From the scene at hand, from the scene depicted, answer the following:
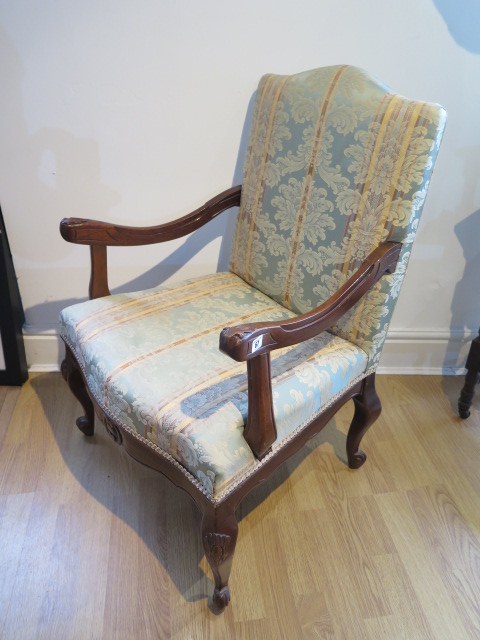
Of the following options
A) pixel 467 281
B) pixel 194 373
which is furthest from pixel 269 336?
pixel 467 281

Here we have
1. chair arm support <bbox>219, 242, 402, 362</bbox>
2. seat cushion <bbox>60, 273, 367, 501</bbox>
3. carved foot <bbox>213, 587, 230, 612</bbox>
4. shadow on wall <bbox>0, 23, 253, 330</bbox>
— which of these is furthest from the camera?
shadow on wall <bbox>0, 23, 253, 330</bbox>

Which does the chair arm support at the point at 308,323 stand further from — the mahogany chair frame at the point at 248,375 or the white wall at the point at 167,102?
the white wall at the point at 167,102

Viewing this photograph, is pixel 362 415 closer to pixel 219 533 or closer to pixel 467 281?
pixel 219 533

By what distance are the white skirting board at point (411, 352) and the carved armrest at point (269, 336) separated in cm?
78

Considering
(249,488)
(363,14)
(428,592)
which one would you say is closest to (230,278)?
(249,488)

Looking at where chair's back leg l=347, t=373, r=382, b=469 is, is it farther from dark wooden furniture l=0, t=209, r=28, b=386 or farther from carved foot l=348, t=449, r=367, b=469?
dark wooden furniture l=0, t=209, r=28, b=386

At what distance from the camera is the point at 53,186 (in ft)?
4.91

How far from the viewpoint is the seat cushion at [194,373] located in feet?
3.13

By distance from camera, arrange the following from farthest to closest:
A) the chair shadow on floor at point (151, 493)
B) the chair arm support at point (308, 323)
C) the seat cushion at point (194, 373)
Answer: the chair shadow on floor at point (151, 493) → the seat cushion at point (194, 373) → the chair arm support at point (308, 323)

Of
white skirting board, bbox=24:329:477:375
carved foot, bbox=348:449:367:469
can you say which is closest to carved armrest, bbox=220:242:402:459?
carved foot, bbox=348:449:367:469

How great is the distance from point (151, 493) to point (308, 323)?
706 millimetres

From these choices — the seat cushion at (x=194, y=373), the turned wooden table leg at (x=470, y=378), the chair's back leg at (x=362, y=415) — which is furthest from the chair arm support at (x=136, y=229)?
the turned wooden table leg at (x=470, y=378)

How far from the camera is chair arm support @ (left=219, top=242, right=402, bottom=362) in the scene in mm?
833

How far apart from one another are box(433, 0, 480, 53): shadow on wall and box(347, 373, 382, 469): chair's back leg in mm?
882
